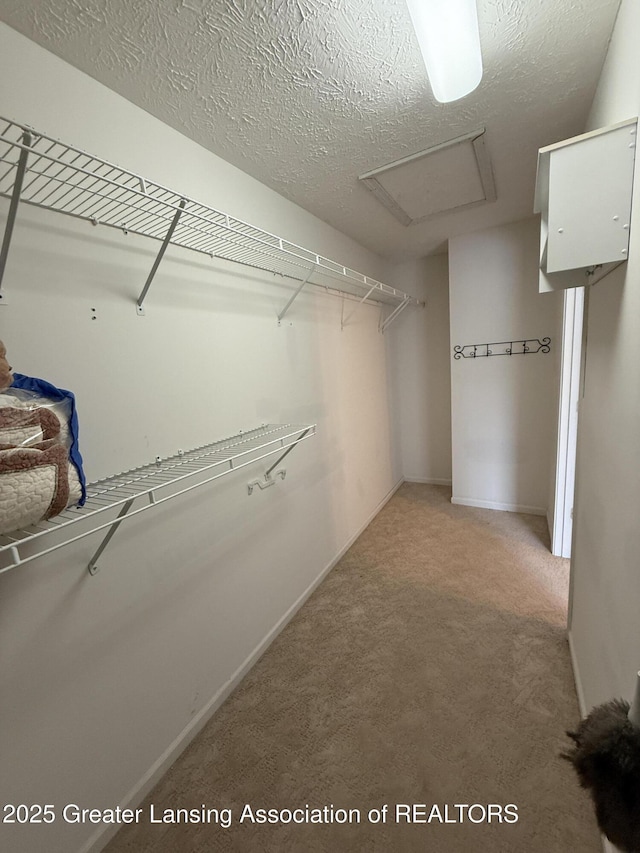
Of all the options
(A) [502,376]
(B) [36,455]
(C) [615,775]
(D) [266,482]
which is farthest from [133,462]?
(A) [502,376]

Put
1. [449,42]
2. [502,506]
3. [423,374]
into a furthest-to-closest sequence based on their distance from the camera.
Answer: [423,374], [502,506], [449,42]

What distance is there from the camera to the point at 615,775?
0.54 meters

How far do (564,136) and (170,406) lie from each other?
216cm

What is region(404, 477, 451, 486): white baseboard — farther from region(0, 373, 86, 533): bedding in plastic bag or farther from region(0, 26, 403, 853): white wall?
region(0, 373, 86, 533): bedding in plastic bag

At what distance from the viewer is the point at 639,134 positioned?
2.77 feet

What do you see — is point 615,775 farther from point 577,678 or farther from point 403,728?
point 577,678

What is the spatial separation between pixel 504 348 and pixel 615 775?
303 centimetres

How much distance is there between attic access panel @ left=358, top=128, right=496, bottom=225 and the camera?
167cm

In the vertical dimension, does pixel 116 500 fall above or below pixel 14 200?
below

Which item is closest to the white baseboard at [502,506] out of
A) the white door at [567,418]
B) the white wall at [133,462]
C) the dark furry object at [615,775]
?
the white door at [567,418]

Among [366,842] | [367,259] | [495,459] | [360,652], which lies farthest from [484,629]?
[367,259]

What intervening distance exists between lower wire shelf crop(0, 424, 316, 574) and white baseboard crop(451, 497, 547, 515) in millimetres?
2488

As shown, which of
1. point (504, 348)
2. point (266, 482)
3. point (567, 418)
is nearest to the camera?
point (266, 482)

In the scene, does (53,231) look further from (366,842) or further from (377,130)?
(366,842)
